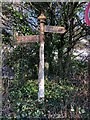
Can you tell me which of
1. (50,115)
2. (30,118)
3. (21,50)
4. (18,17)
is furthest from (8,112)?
(18,17)

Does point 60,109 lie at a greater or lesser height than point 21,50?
lesser

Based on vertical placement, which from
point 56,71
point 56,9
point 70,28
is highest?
point 56,9

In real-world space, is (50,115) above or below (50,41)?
below

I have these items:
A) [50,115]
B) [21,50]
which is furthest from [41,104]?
[21,50]

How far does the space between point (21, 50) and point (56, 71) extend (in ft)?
3.08

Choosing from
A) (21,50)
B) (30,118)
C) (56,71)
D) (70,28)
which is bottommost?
(30,118)

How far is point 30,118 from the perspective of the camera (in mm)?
3611

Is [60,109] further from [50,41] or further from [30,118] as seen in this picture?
[50,41]

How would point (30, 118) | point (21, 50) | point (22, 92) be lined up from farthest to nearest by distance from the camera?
1. point (21, 50)
2. point (22, 92)
3. point (30, 118)

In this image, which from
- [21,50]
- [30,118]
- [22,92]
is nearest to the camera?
[30,118]

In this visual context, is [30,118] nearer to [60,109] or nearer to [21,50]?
[60,109]

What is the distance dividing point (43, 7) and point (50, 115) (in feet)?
11.3

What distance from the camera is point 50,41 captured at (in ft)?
22.0

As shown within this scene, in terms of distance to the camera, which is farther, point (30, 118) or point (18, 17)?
point (18, 17)
